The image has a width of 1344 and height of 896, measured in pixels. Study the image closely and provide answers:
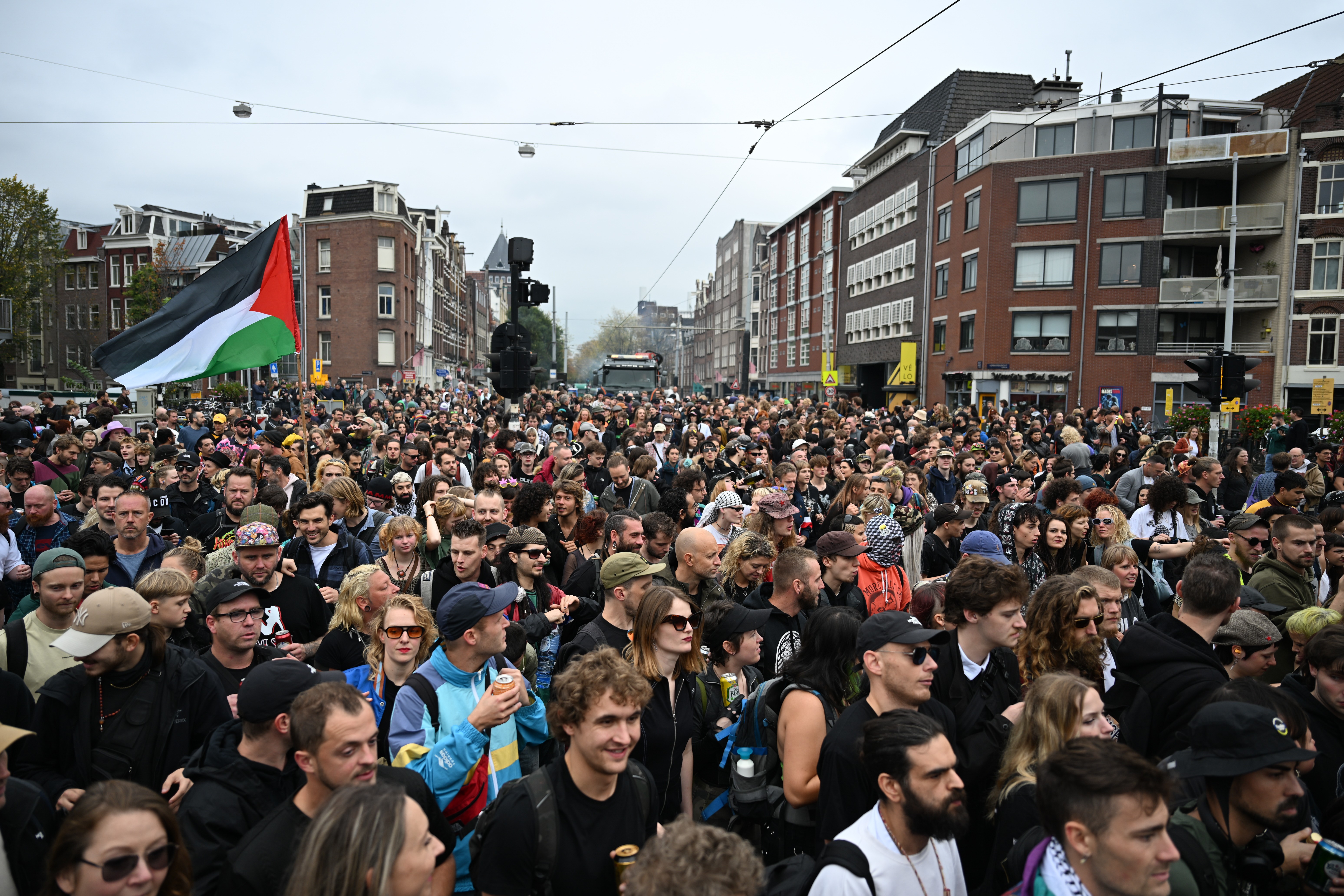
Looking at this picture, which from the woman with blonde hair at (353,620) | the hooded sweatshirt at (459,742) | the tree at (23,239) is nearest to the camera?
the hooded sweatshirt at (459,742)

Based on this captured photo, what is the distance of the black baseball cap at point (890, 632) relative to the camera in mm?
3207

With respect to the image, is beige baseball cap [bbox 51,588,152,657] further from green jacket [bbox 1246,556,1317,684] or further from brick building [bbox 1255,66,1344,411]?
brick building [bbox 1255,66,1344,411]

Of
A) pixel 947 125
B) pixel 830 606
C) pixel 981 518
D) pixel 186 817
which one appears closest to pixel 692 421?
pixel 981 518

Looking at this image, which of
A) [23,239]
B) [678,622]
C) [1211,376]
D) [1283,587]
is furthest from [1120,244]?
[23,239]

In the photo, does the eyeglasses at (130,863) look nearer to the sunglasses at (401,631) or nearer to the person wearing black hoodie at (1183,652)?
the sunglasses at (401,631)

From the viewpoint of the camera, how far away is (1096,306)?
3519cm

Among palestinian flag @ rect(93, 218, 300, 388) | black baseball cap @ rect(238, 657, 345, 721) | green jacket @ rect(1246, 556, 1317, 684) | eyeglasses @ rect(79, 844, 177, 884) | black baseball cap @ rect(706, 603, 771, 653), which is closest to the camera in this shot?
eyeglasses @ rect(79, 844, 177, 884)

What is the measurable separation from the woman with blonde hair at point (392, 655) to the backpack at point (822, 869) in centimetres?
189

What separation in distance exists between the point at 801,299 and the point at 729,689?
62.8 metres

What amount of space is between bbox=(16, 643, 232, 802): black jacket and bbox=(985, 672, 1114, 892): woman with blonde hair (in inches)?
123

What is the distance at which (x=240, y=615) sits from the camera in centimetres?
398

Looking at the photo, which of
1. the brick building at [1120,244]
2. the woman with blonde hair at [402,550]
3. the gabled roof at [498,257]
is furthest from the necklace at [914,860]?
the gabled roof at [498,257]

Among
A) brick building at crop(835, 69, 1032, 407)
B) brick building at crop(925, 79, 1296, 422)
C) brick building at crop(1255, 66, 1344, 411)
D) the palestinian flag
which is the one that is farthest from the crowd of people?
brick building at crop(835, 69, 1032, 407)

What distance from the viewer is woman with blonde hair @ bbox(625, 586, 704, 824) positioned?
11.7ft
